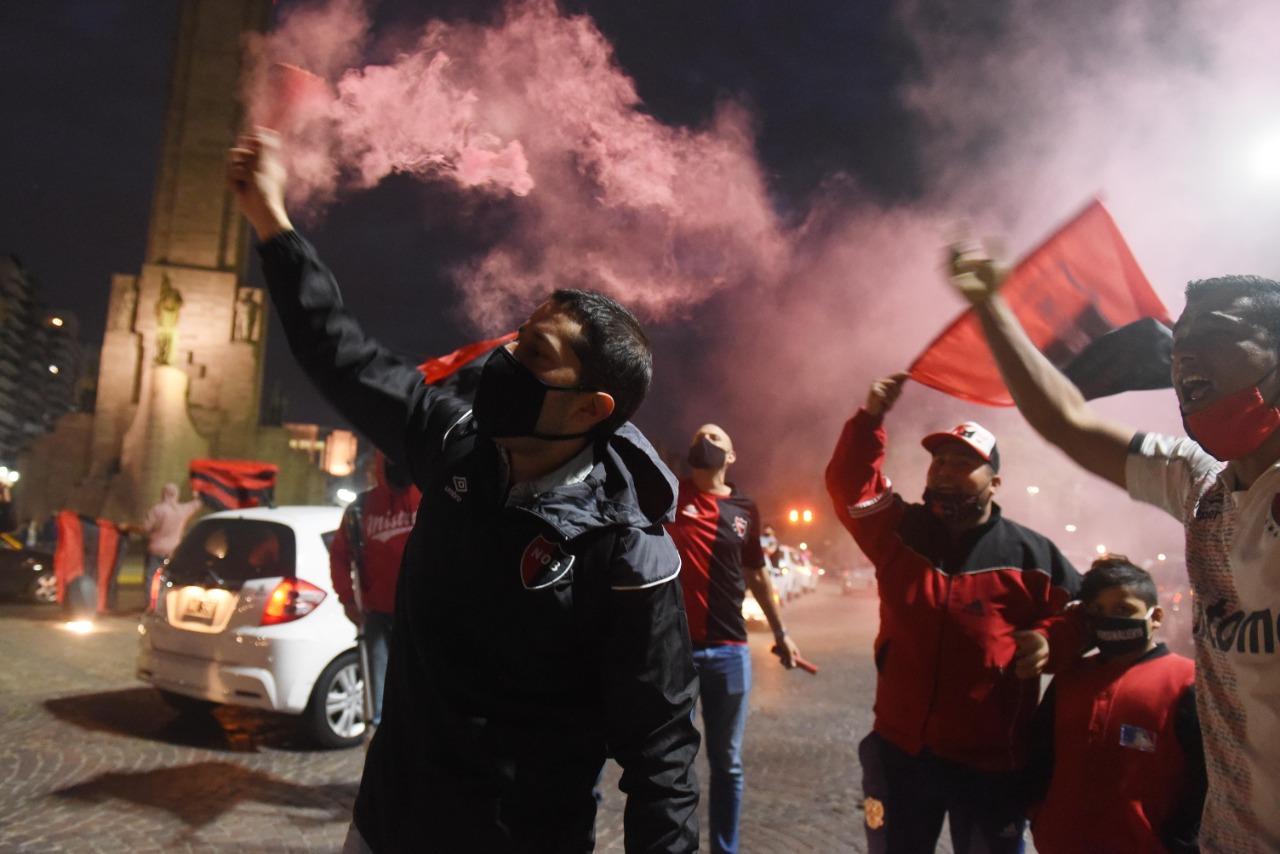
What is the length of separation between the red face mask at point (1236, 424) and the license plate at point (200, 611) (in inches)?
249

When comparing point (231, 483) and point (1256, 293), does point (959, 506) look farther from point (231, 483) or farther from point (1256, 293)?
point (231, 483)

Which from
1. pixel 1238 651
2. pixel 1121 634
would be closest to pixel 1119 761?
pixel 1121 634

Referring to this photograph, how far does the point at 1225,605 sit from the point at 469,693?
60.5 inches

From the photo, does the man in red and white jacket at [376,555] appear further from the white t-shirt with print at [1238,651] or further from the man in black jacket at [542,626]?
the white t-shirt with print at [1238,651]

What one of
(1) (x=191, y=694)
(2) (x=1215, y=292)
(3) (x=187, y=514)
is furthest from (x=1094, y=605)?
(3) (x=187, y=514)

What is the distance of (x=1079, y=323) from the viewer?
351cm

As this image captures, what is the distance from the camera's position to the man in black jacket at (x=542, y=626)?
1.79m

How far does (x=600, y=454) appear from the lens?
215 centimetres

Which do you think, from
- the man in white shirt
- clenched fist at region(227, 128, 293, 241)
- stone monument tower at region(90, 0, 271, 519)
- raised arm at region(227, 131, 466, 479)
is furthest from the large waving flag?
stone monument tower at region(90, 0, 271, 519)

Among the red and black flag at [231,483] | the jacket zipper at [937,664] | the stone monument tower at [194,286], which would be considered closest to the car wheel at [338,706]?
the jacket zipper at [937,664]

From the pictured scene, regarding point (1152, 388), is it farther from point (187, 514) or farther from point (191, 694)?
point (187, 514)

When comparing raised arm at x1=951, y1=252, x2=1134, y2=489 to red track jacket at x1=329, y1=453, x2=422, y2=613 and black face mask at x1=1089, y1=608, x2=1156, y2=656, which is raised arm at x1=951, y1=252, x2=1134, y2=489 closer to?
black face mask at x1=1089, y1=608, x2=1156, y2=656

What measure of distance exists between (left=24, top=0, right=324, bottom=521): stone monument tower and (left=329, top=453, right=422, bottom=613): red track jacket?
128 ft

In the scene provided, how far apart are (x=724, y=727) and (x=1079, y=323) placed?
2.50 metres
